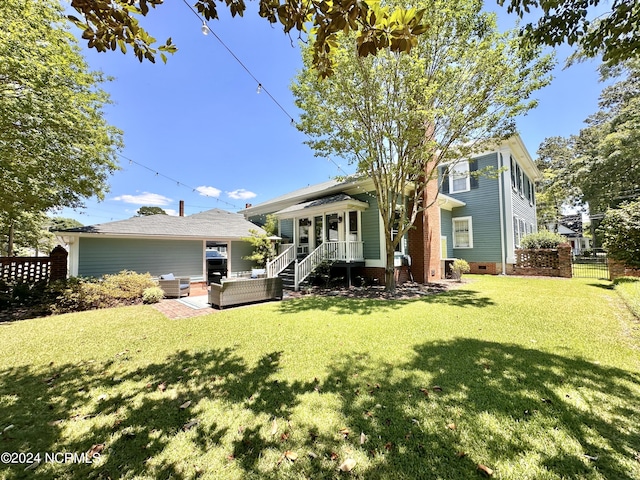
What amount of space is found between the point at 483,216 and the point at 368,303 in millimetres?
11322

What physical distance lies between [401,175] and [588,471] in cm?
863

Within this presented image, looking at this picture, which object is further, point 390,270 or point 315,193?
point 315,193

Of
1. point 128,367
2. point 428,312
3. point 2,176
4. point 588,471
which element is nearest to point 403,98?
point 428,312

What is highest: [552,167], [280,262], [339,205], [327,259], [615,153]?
[552,167]

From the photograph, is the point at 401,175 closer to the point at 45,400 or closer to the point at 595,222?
the point at 45,400

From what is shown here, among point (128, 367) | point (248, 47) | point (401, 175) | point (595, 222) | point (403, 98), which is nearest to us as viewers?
point (128, 367)

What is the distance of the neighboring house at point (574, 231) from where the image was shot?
4078cm

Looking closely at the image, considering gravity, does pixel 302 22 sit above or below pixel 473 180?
below

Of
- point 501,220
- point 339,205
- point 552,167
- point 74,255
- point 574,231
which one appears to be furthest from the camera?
point 574,231

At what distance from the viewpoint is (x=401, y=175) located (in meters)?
9.49

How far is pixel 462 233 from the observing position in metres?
16.2

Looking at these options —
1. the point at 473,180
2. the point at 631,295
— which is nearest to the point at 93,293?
the point at 631,295

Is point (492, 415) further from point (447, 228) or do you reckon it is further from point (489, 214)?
point (489, 214)

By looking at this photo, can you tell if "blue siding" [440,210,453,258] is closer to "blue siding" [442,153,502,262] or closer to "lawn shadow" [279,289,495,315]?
"blue siding" [442,153,502,262]
